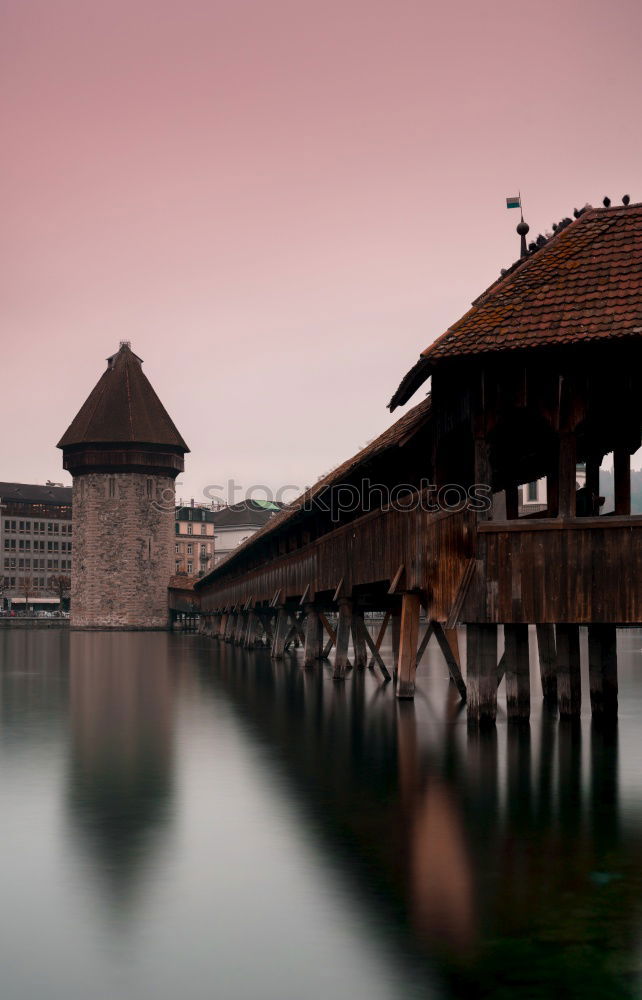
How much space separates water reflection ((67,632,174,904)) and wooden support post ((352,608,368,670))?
4186 millimetres

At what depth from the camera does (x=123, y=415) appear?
91.8 meters

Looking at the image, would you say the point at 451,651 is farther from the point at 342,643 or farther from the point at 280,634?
the point at 280,634

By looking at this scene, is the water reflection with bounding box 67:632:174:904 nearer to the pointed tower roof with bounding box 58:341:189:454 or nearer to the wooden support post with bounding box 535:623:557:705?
the wooden support post with bounding box 535:623:557:705

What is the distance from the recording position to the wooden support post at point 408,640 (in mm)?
18625

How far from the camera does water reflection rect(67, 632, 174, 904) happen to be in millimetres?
8516

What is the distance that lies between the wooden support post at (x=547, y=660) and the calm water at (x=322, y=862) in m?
2.21

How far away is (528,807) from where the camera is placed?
1018 cm

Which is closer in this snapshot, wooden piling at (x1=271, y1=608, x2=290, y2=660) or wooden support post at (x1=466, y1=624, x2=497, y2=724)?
A: wooden support post at (x1=466, y1=624, x2=497, y2=724)

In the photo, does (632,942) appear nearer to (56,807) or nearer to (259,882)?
(259,882)

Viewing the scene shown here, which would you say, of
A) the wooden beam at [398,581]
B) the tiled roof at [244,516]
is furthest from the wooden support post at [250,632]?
the tiled roof at [244,516]

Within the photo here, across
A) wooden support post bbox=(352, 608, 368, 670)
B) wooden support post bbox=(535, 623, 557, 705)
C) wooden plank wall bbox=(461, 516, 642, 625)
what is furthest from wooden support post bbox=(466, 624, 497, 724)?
wooden support post bbox=(352, 608, 368, 670)

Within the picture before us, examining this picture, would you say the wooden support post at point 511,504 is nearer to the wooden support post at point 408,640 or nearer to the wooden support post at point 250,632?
the wooden support post at point 408,640

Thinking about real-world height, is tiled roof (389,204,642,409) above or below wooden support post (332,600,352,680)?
above

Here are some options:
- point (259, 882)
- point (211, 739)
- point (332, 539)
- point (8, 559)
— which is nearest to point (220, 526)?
point (8, 559)
